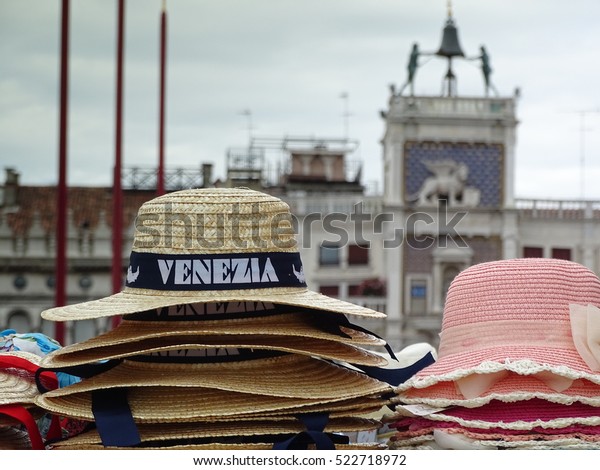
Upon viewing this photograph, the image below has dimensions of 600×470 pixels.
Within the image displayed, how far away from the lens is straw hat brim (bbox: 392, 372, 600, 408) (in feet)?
9.29

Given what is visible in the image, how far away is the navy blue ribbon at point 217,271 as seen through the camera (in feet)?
9.52

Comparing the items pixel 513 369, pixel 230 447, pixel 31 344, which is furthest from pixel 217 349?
pixel 31 344

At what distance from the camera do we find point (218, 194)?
3055 millimetres

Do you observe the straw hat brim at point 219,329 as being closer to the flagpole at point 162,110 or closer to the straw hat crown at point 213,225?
the straw hat crown at point 213,225

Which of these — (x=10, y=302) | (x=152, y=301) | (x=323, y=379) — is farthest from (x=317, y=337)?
(x=10, y=302)

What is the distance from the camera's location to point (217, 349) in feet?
9.50

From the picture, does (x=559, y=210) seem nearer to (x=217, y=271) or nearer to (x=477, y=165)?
(x=477, y=165)

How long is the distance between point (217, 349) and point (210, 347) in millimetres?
76

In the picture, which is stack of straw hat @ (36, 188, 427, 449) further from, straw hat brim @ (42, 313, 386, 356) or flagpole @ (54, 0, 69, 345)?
flagpole @ (54, 0, 69, 345)

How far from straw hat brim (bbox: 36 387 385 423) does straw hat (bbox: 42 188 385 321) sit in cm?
21

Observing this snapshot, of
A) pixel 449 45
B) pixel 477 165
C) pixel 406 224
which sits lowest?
pixel 406 224

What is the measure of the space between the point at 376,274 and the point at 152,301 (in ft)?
109

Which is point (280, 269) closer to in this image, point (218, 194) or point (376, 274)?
point (218, 194)
